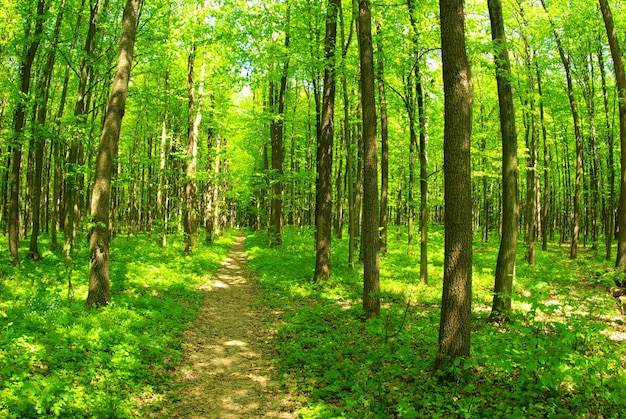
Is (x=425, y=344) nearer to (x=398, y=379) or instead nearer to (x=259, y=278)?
(x=398, y=379)

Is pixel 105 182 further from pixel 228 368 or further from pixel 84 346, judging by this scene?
pixel 228 368

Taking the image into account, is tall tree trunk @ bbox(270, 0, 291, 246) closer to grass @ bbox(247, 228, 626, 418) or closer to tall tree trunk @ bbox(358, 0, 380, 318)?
grass @ bbox(247, 228, 626, 418)

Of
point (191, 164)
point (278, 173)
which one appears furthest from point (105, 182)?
point (278, 173)

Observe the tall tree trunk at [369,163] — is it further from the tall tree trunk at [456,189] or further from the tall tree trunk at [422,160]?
the tall tree trunk at [456,189]

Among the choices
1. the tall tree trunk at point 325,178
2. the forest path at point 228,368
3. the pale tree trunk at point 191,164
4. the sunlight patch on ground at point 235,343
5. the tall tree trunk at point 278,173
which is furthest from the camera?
the tall tree trunk at point 278,173

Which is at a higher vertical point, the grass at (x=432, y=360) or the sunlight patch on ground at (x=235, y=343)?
the grass at (x=432, y=360)

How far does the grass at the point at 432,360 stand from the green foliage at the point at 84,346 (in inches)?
93.6

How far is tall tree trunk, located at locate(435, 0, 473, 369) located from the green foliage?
4.65 meters

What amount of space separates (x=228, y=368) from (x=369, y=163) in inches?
218

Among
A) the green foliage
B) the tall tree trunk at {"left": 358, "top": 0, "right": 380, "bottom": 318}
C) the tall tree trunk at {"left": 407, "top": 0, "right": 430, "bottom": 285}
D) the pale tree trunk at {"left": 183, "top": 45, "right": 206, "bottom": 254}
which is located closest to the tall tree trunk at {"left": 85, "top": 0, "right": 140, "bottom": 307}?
the green foliage

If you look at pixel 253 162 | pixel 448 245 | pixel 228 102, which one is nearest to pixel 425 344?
pixel 448 245

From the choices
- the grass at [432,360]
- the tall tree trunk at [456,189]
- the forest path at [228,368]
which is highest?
the tall tree trunk at [456,189]

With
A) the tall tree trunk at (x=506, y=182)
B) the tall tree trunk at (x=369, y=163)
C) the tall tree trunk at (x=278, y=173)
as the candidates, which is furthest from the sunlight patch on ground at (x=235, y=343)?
the tall tree trunk at (x=278, y=173)

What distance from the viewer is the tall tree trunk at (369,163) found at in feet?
29.8
